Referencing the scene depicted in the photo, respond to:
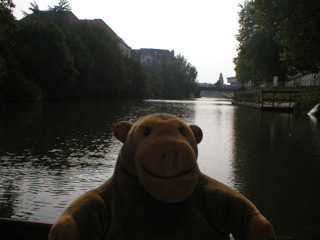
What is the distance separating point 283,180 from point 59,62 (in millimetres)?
34934

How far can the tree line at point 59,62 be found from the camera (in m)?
28.5

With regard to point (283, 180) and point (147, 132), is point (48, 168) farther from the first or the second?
point (147, 132)

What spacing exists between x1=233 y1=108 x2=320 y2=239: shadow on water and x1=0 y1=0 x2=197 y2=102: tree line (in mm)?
18574

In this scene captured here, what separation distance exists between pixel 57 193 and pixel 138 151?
2.66 metres

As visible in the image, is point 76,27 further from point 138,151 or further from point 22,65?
point 138,151

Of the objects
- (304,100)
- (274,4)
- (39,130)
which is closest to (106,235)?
(39,130)

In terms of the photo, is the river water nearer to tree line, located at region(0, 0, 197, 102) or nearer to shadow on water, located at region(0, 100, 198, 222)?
shadow on water, located at region(0, 100, 198, 222)

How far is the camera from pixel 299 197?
4.19 meters

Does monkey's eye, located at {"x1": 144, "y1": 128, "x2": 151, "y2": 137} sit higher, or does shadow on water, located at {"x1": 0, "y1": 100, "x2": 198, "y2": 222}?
monkey's eye, located at {"x1": 144, "y1": 128, "x2": 151, "y2": 137}

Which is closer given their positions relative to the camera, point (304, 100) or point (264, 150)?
point (264, 150)

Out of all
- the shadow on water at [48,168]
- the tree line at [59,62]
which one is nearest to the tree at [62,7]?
the tree line at [59,62]

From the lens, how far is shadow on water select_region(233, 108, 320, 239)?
A: 10.8ft

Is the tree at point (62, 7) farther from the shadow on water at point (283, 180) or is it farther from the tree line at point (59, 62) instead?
the shadow on water at point (283, 180)

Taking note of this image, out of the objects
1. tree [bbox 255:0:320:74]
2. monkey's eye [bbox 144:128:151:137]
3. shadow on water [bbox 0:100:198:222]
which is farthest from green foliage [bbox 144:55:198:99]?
monkey's eye [bbox 144:128:151:137]
